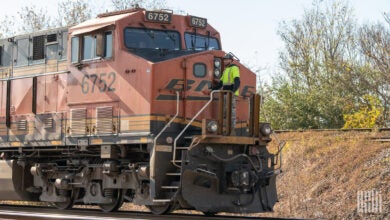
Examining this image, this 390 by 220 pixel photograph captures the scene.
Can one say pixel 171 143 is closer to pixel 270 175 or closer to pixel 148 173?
pixel 148 173

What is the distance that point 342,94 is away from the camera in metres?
30.2

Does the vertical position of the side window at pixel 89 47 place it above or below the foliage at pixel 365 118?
above

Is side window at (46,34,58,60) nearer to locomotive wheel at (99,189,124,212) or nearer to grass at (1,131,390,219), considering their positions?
locomotive wheel at (99,189,124,212)

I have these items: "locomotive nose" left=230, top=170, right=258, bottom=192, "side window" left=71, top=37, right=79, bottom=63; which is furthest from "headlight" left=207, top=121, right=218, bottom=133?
"side window" left=71, top=37, right=79, bottom=63

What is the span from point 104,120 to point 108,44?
4.83 ft

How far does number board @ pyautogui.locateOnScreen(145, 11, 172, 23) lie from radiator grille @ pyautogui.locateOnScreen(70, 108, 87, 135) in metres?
2.25

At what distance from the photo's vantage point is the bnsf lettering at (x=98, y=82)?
1391 centimetres

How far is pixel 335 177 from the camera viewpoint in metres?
18.0

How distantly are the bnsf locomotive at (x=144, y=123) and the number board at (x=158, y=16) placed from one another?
2cm

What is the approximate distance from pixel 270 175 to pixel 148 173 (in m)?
2.37

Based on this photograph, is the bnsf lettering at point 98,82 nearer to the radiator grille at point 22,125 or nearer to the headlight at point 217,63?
the headlight at point 217,63

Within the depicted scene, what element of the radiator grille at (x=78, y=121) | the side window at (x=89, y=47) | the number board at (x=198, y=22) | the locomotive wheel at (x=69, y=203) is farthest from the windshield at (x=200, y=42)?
the locomotive wheel at (x=69, y=203)

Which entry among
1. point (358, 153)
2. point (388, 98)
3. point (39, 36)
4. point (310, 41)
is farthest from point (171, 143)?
point (310, 41)

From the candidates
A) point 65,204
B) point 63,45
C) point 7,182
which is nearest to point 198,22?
point 63,45
